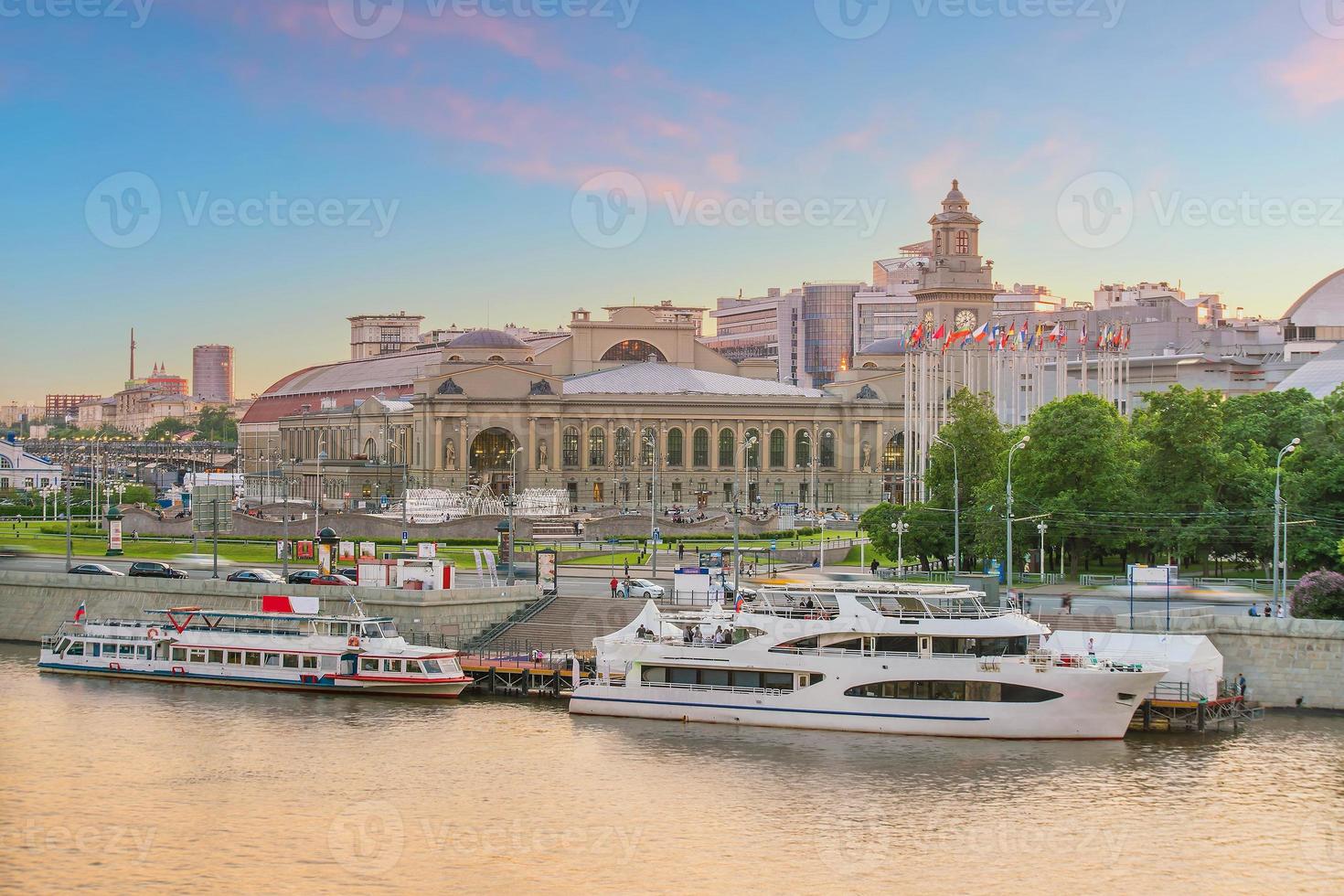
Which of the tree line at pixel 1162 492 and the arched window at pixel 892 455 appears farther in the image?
the arched window at pixel 892 455

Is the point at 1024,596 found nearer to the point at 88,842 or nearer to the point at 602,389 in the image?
the point at 88,842

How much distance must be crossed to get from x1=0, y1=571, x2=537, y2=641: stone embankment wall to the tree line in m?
24.5

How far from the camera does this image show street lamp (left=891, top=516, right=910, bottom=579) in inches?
3322

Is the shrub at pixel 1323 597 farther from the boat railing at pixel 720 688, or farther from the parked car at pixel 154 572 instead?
the parked car at pixel 154 572

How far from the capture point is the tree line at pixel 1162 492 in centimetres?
7675

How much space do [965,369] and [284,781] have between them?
88.4 meters

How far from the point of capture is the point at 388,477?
17100cm

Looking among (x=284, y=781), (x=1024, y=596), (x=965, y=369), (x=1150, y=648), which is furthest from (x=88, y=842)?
(x=965, y=369)

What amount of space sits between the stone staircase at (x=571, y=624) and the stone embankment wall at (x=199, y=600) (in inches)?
63.5

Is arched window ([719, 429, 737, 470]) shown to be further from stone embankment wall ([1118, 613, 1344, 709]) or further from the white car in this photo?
stone embankment wall ([1118, 613, 1344, 709])

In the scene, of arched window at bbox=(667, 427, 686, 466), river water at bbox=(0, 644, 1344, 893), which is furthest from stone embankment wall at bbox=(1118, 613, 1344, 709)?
arched window at bbox=(667, 427, 686, 466)

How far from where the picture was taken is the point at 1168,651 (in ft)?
192

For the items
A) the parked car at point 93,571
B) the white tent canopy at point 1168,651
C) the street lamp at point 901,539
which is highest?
the street lamp at point 901,539

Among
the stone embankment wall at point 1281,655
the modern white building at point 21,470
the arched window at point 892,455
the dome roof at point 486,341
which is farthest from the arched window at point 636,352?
the stone embankment wall at point 1281,655
